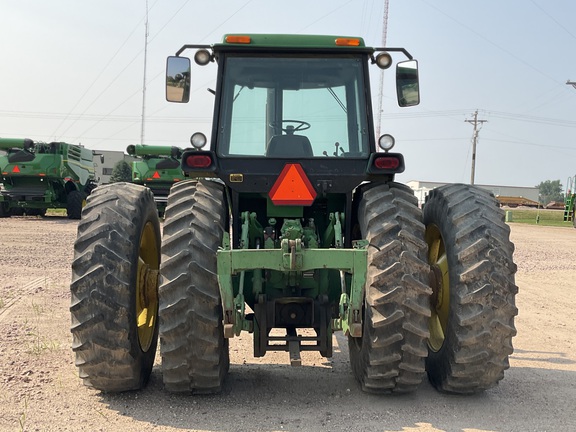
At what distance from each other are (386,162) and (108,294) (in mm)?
2242

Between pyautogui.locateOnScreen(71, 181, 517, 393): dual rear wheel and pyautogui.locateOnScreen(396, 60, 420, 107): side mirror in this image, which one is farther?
pyautogui.locateOnScreen(396, 60, 420, 107): side mirror

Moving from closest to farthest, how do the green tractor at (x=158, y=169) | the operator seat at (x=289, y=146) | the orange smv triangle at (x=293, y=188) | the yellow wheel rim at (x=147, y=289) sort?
the orange smv triangle at (x=293, y=188), the yellow wheel rim at (x=147, y=289), the operator seat at (x=289, y=146), the green tractor at (x=158, y=169)

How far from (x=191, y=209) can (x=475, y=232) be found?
6.70 ft

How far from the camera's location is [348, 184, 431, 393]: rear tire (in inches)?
160

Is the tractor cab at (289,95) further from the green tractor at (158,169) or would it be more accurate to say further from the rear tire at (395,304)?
the green tractor at (158,169)

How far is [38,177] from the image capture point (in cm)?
2127

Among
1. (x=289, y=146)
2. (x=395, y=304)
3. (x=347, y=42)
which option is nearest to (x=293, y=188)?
(x=289, y=146)

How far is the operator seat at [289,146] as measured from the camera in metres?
4.88

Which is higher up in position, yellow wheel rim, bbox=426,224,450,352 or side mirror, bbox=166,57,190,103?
side mirror, bbox=166,57,190,103

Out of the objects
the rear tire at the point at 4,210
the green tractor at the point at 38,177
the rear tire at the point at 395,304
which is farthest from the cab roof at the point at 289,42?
the rear tire at the point at 4,210

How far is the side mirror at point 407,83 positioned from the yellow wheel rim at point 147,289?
7.88 feet

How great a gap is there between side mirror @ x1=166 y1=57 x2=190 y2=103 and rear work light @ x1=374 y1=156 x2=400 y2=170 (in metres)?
1.70

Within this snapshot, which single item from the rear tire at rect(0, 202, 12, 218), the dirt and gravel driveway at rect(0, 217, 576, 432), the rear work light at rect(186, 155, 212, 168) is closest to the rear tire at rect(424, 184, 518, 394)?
the dirt and gravel driveway at rect(0, 217, 576, 432)

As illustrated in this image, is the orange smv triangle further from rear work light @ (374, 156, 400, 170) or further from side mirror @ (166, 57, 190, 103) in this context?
side mirror @ (166, 57, 190, 103)
